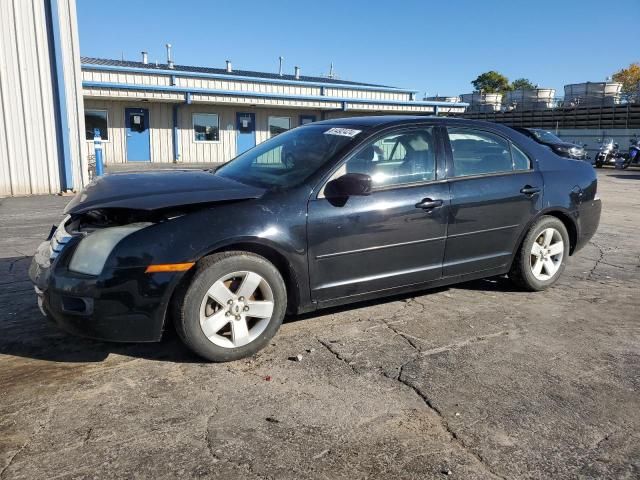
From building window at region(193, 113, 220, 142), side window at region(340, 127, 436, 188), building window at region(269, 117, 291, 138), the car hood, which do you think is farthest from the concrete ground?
building window at region(269, 117, 291, 138)

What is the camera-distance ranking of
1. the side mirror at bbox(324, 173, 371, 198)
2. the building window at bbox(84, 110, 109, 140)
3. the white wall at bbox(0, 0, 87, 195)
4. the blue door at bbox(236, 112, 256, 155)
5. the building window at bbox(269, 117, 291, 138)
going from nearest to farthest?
the side mirror at bbox(324, 173, 371, 198) → the white wall at bbox(0, 0, 87, 195) → the building window at bbox(84, 110, 109, 140) → the blue door at bbox(236, 112, 256, 155) → the building window at bbox(269, 117, 291, 138)

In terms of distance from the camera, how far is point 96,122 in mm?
20562

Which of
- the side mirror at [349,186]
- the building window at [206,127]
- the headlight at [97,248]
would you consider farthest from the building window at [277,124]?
the headlight at [97,248]

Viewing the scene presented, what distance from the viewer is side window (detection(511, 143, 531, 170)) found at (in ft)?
16.1

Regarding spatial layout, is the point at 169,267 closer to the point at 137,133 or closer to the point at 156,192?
the point at 156,192

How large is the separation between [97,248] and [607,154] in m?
28.8

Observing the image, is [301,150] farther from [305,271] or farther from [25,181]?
[25,181]

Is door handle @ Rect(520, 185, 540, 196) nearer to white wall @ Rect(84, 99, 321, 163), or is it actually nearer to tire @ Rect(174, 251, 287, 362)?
tire @ Rect(174, 251, 287, 362)

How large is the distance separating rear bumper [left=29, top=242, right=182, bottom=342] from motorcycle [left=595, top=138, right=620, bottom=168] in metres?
28.4

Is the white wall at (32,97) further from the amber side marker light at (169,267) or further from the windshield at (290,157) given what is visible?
the amber side marker light at (169,267)

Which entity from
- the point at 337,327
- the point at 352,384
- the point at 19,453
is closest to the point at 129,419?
the point at 19,453

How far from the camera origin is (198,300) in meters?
3.31

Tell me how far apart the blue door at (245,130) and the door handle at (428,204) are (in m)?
20.1

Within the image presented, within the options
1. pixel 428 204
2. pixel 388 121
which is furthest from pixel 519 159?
pixel 388 121
